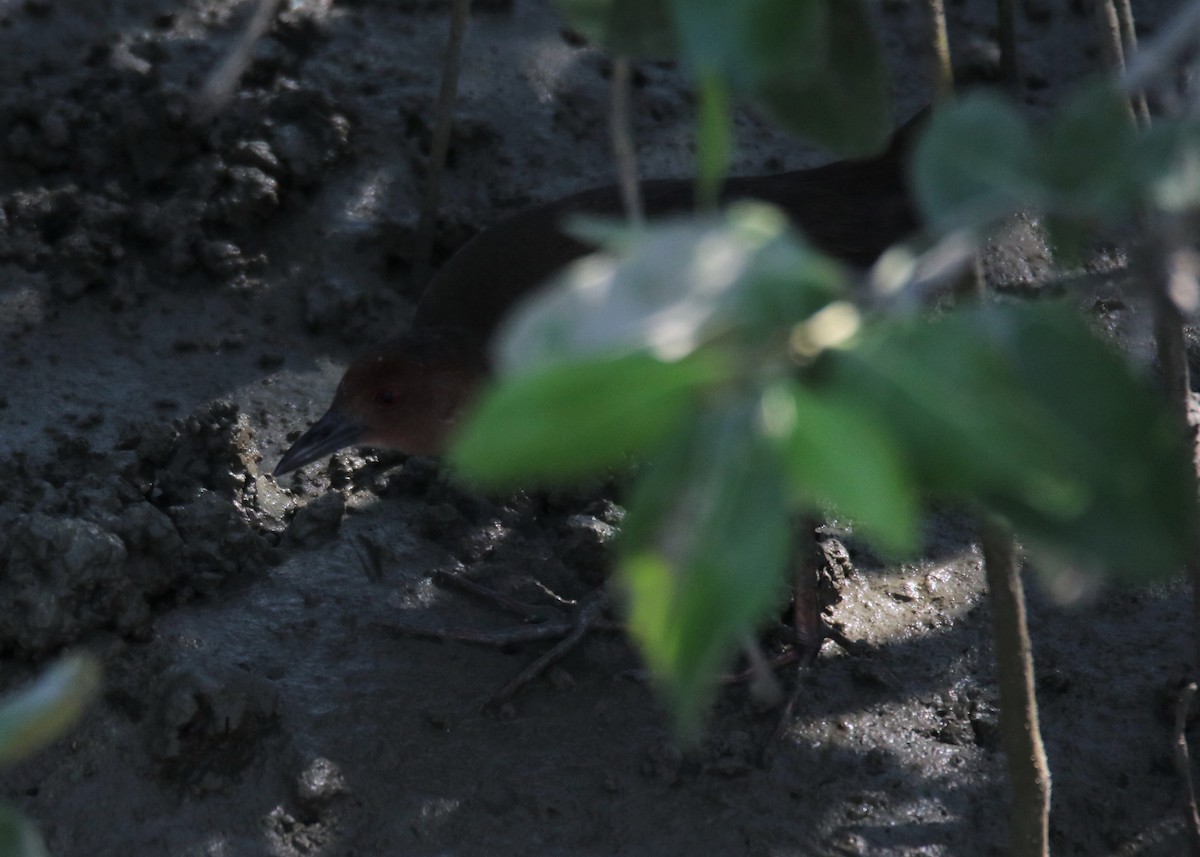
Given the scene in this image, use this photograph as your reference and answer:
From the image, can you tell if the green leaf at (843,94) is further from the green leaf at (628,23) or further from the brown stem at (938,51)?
the brown stem at (938,51)

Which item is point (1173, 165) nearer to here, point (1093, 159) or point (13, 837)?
point (1093, 159)

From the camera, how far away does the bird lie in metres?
3.23

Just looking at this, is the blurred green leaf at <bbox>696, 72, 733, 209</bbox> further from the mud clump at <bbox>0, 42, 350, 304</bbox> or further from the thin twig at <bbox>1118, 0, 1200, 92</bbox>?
the mud clump at <bbox>0, 42, 350, 304</bbox>

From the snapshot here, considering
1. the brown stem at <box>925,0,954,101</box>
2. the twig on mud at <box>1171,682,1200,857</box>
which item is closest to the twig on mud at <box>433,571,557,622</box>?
the twig on mud at <box>1171,682,1200,857</box>

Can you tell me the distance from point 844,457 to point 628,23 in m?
0.58

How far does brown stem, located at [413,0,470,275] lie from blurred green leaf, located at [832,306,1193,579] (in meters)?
3.10

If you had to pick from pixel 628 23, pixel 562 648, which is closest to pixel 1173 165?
pixel 628 23

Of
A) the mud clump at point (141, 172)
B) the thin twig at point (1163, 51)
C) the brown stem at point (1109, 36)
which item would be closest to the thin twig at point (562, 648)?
the mud clump at point (141, 172)

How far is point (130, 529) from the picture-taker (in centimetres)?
282

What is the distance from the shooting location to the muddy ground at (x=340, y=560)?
8.42 ft

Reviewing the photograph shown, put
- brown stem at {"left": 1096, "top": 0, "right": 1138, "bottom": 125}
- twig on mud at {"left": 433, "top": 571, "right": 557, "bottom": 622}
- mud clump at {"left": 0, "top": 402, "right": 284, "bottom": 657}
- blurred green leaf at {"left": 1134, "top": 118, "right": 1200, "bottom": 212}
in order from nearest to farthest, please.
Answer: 1. blurred green leaf at {"left": 1134, "top": 118, "right": 1200, "bottom": 212}
2. brown stem at {"left": 1096, "top": 0, "right": 1138, "bottom": 125}
3. mud clump at {"left": 0, "top": 402, "right": 284, "bottom": 657}
4. twig on mud at {"left": 433, "top": 571, "right": 557, "bottom": 622}

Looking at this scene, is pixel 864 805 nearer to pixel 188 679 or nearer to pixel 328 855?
pixel 328 855

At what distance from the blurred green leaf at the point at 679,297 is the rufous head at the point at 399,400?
2738mm

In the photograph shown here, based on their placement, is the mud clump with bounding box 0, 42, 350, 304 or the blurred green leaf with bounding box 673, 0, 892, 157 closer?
the blurred green leaf with bounding box 673, 0, 892, 157
